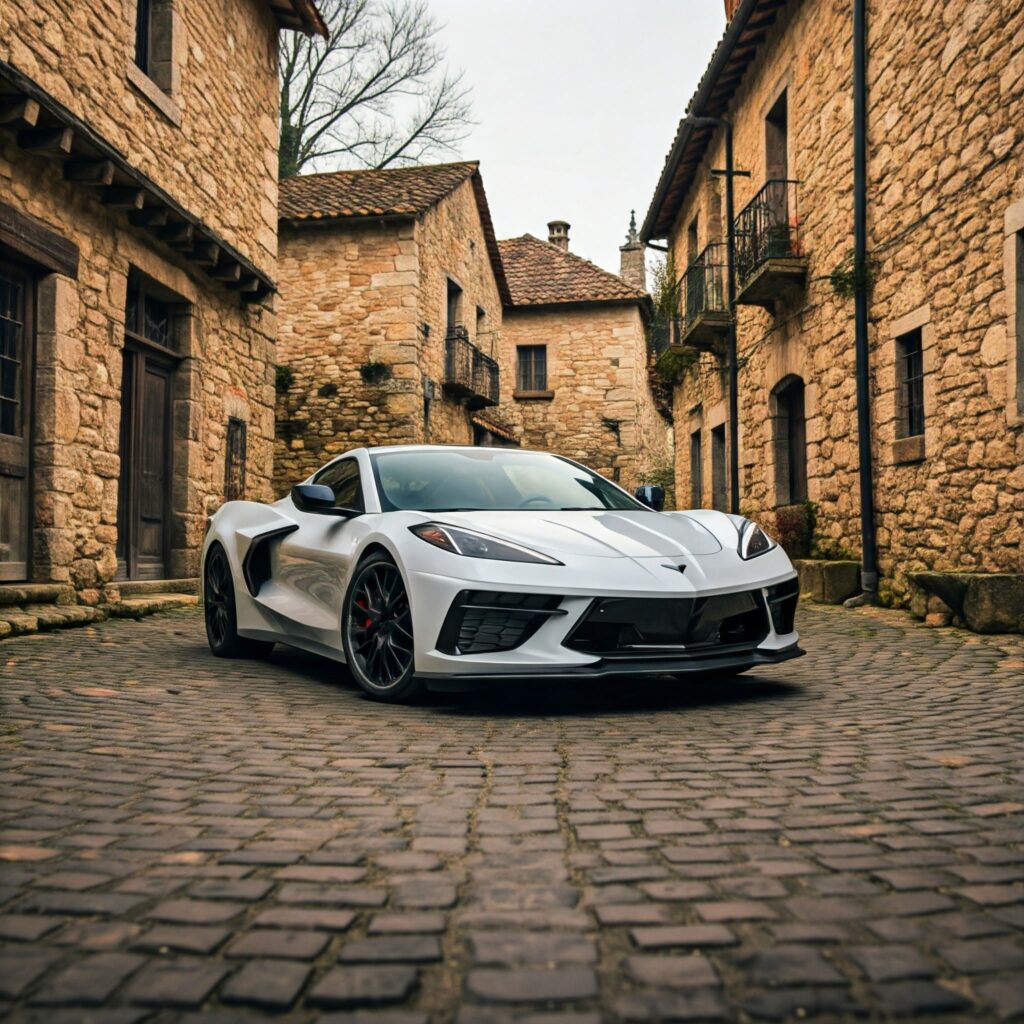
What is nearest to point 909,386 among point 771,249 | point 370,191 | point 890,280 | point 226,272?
point 890,280

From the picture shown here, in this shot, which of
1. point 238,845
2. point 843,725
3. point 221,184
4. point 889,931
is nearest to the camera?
point 889,931

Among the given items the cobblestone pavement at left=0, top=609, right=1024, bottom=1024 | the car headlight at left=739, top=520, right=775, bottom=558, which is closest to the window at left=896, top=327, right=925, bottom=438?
the car headlight at left=739, top=520, right=775, bottom=558

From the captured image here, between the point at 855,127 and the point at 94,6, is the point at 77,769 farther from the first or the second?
the point at 855,127

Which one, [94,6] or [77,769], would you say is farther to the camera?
[94,6]

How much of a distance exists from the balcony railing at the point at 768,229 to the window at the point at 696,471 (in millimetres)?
5040

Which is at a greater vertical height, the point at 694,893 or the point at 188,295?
the point at 188,295

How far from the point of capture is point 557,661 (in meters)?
4.38

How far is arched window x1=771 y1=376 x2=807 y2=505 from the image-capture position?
13162 millimetres

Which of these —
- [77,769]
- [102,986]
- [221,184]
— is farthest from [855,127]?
[102,986]

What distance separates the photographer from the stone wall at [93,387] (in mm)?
8516

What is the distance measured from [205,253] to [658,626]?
8.26 m

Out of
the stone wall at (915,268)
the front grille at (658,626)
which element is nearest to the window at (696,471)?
the stone wall at (915,268)

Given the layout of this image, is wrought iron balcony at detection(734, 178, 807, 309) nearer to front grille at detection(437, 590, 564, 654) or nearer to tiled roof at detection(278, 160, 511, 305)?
tiled roof at detection(278, 160, 511, 305)

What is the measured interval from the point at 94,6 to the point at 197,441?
4294 mm
